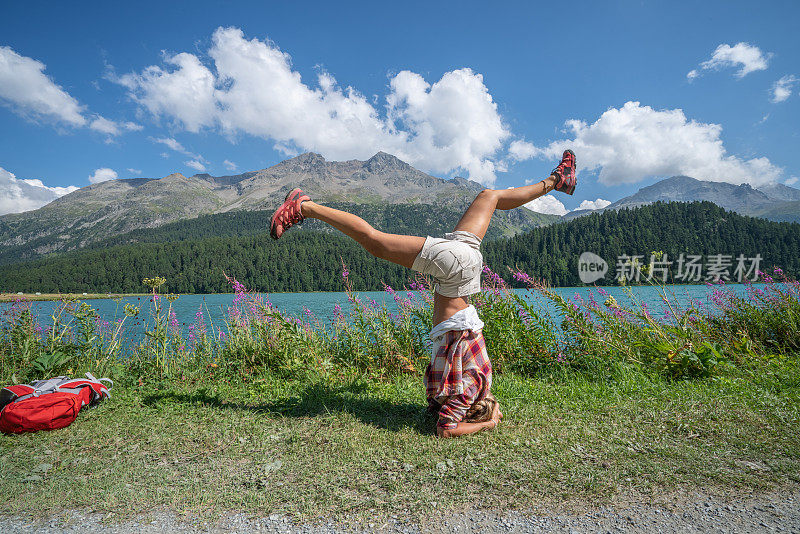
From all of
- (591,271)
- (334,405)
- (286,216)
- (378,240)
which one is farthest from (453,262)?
(591,271)

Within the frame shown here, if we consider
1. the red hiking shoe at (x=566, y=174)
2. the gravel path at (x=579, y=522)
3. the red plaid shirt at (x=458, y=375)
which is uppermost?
the red hiking shoe at (x=566, y=174)

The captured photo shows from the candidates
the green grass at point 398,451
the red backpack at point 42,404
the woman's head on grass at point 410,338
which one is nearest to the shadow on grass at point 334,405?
the green grass at point 398,451

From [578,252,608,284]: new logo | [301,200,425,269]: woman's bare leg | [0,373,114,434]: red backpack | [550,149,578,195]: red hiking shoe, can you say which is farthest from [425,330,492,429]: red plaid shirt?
[578,252,608,284]: new logo

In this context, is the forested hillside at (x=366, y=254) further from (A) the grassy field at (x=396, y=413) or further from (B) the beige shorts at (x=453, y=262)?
(B) the beige shorts at (x=453, y=262)

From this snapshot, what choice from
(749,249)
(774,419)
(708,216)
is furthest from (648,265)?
(708,216)

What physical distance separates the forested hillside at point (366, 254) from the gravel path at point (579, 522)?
90.6m

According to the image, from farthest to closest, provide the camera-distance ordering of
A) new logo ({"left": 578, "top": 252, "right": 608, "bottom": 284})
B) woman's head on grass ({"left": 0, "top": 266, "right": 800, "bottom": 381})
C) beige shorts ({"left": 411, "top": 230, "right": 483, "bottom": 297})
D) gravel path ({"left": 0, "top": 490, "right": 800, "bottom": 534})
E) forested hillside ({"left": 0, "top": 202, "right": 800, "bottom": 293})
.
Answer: forested hillside ({"left": 0, "top": 202, "right": 800, "bottom": 293}) < new logo ({"left": 578, "top": 252, "right": 608, "bottom": 284}) < woman's head on grass ({"left": 0, "top": 266, "right": 800, "bottom": 381}) < beige shorts ({"left": 411, "top": 230, "right": 483, "bottom": 297}) < gravel path ({"left": 0, "top": 490, "right": 800, "bottom": 534})

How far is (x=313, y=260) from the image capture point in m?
134

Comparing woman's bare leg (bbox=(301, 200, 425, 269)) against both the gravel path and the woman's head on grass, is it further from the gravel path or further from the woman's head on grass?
the woman's head on grass

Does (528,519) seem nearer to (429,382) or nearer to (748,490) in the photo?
(748,490)

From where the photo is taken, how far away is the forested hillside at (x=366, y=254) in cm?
10788

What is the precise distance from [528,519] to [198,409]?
386cm

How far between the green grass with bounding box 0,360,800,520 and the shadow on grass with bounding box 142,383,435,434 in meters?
0.03

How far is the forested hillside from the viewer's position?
108 m
